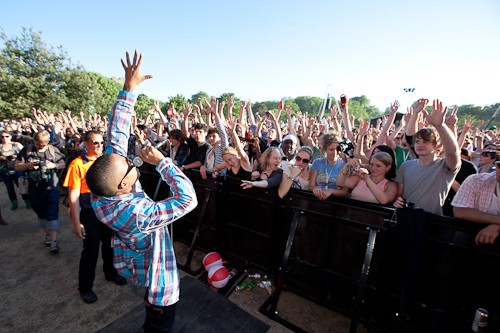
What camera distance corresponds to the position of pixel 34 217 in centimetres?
600

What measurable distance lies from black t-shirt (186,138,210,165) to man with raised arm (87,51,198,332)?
9.27 ft

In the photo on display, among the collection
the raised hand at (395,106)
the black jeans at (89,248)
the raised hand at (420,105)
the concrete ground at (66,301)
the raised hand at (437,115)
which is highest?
the raised hand at (395,106)

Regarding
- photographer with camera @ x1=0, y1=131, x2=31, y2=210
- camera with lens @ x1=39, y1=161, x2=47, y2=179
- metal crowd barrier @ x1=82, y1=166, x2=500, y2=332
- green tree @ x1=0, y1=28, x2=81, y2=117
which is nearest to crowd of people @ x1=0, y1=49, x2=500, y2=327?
camera with lens @ x1=39, y1=161, x2=47, y2=179

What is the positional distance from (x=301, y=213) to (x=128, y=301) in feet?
9.03

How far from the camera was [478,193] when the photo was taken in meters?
2.33

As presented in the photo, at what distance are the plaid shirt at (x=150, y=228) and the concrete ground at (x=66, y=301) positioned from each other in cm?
171

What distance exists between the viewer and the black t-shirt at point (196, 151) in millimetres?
4904

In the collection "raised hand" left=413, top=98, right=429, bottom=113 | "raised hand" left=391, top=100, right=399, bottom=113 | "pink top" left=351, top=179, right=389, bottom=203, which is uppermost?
"raised hand" left=391, top=100, right=399, bottom=113

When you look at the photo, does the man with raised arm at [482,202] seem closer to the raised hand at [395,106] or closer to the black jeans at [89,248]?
the raised hand at [395,106]

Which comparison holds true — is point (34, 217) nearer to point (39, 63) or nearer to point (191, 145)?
point (191, 145)

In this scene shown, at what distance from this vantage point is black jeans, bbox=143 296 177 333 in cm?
186

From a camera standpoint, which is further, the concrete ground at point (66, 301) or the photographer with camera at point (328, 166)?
the photographer with camera at point (328, 166)

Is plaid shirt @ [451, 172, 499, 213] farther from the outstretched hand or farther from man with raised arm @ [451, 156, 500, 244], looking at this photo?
the outstretched hand

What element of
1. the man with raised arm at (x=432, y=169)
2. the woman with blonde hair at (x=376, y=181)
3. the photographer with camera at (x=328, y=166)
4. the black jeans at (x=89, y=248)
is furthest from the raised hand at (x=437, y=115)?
the black jeans at (x=89, y=248)
